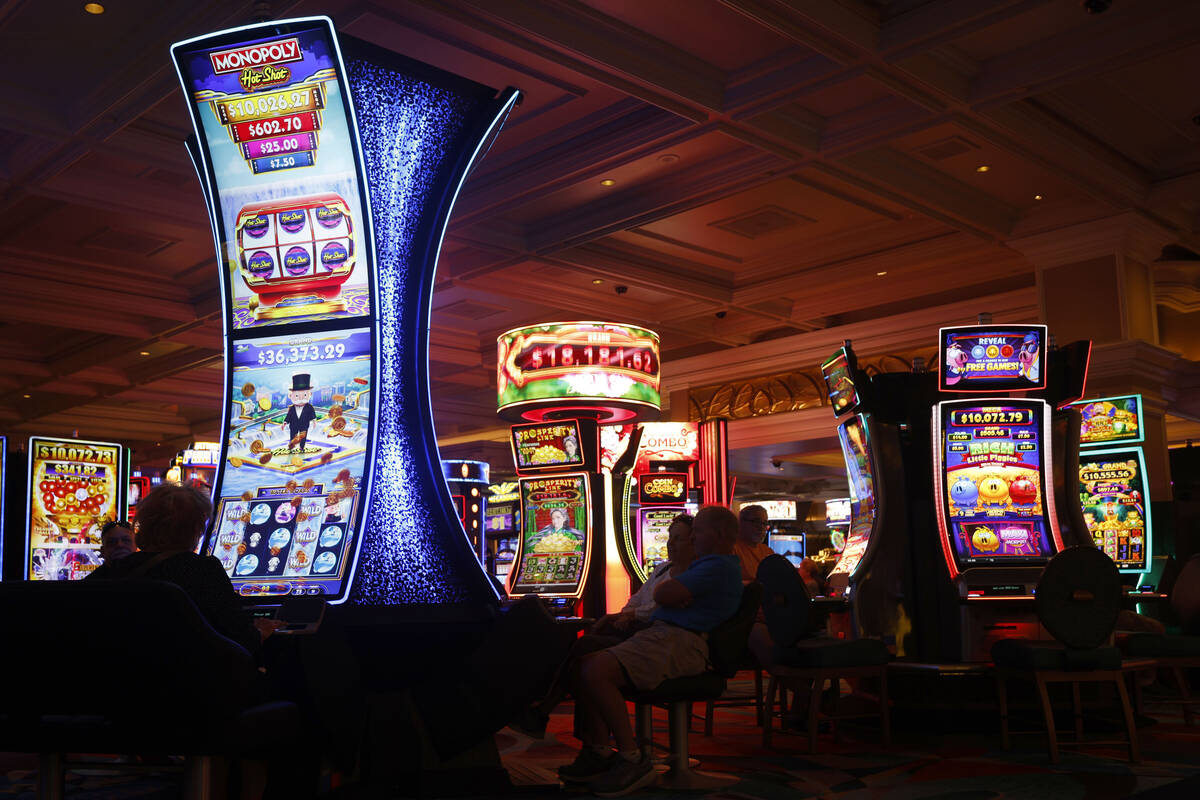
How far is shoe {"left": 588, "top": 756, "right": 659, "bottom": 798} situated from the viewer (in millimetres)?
3459

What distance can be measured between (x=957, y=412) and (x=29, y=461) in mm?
5810

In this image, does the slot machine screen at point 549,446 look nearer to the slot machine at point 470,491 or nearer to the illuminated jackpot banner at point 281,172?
the slot machine at point 470,491

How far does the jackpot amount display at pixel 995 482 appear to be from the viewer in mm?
5191

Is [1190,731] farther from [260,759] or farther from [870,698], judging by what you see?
[260,759]

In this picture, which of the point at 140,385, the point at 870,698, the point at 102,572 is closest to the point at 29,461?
the point at 102,572

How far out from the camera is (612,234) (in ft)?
30.8

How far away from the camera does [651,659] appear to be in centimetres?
358

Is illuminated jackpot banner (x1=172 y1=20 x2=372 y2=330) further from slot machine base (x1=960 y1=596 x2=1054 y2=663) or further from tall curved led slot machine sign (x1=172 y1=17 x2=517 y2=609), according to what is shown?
slot machine base (x1=960 y1=596 x2=1054 y2=663)

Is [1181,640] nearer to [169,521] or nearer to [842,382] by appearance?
[842,382]

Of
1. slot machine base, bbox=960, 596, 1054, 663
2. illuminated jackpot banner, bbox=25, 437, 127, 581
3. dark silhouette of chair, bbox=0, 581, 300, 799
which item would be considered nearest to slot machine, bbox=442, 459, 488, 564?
illuminated jackpot banner, bbox=25, 437, 127, 581

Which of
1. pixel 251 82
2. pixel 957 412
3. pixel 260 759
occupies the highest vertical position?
pixel 251 82

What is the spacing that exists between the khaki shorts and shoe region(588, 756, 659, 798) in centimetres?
25

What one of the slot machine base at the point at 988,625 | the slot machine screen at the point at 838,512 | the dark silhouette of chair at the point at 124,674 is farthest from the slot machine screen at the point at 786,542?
the dark silhouette of chair at the point at 124,674

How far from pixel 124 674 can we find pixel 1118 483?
792cm
